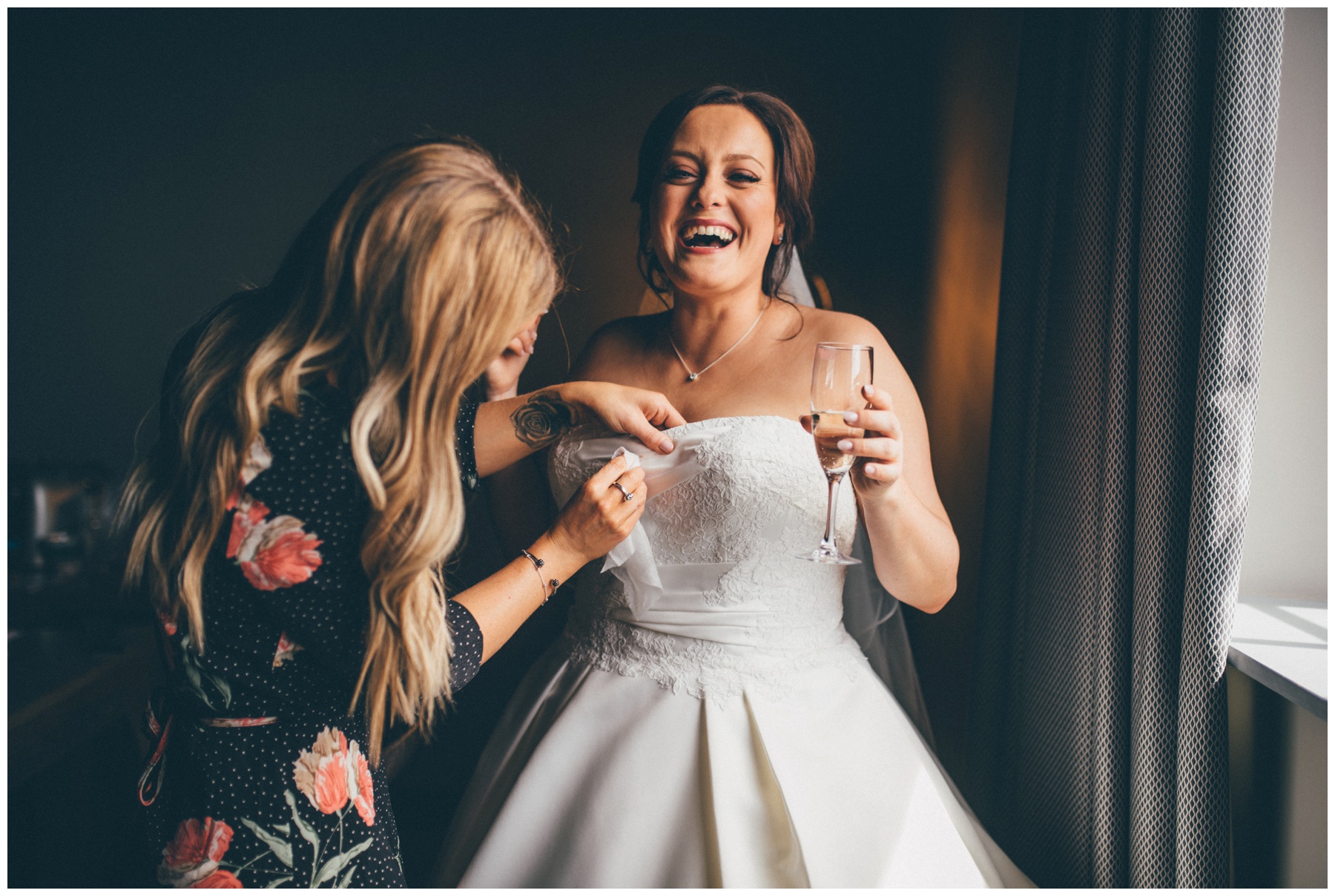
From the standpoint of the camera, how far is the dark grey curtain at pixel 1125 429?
882 mm

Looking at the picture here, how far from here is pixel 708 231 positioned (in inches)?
52.7

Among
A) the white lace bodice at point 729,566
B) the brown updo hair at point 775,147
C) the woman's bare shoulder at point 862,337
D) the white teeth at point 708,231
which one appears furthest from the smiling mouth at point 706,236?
Result: the white lace bodice at point 729,566

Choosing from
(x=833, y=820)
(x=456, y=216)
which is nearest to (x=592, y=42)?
(x=456, y=216)

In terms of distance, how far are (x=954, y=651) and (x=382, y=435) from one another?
154 centimetres

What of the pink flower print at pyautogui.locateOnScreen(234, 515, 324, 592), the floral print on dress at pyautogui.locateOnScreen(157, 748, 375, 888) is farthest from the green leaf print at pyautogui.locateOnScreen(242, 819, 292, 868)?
the pink flower print at pyautogui.locateOnScreen(234, 515, 324, 592)

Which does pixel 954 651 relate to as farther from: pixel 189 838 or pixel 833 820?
pixel 189 838

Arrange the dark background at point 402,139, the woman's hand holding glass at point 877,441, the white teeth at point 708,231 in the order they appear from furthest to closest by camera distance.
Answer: the dark background at point 402,139 < the white teeth at point 708,231 < the woman's hand holding glass at point 877,441

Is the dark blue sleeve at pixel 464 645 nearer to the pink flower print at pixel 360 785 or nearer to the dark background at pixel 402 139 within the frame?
the pink flower print at pixel 360 785

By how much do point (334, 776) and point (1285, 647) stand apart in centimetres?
121

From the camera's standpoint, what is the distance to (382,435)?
0.87 m

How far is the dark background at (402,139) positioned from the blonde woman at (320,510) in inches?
41.0

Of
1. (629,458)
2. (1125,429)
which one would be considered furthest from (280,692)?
(1125,429)

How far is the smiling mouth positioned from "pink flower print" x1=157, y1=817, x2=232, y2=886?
1091 millimetres

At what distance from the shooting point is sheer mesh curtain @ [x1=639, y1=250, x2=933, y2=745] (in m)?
1.46
